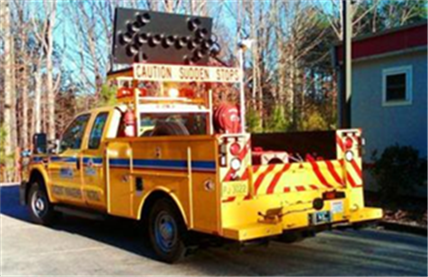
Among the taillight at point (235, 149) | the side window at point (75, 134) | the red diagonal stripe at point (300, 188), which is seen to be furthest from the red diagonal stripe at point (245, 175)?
the side window at point (75, 134)

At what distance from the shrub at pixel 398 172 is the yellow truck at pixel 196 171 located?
3607mm

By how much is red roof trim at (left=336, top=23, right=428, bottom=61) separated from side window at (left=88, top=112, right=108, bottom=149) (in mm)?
6866

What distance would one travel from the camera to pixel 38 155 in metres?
11.0

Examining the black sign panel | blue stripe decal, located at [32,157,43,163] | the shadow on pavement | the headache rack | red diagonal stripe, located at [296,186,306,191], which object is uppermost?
the black sign panel

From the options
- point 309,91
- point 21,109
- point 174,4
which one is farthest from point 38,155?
point 309,91

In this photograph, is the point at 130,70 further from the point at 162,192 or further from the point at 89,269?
the point at 89,269

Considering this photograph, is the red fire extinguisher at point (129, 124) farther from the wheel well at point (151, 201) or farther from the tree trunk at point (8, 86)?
the tree trunk at point (8, 86)

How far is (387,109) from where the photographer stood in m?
13.9

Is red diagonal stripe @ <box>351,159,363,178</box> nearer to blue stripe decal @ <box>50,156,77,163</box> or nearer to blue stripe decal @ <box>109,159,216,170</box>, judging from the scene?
blue stripe decal @ <box>109,159,216,170</box>

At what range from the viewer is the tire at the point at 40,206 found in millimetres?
10906

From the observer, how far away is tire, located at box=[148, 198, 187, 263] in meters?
7.47

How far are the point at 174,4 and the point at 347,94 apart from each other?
1861 cm

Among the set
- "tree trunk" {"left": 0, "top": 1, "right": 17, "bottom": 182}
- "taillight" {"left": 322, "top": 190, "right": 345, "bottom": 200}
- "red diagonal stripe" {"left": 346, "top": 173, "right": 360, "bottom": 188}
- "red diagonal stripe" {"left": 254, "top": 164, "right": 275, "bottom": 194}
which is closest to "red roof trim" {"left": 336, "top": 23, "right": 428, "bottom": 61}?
"red diagonal stripe" {"left": 346, "top": 173, "right": 360, "bottom": 188}

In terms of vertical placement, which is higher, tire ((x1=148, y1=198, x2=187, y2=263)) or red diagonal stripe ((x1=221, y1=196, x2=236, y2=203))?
red diagonal stripe ((x1=221, y1=196, x2=236, y2=203))
